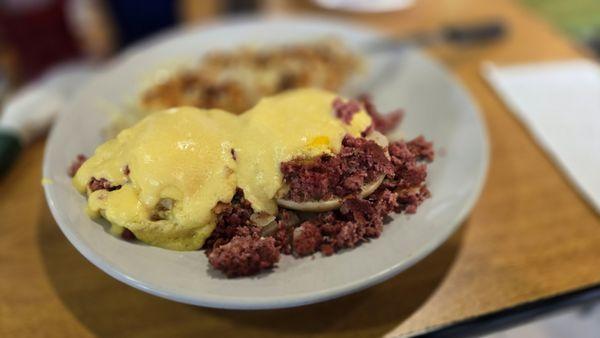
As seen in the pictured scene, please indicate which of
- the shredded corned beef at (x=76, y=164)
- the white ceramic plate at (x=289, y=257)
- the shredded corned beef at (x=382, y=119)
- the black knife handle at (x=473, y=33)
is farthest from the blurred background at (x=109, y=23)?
the shredded corned beef at (x=76, y=164)

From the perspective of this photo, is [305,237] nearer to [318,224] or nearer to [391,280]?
[318,224]

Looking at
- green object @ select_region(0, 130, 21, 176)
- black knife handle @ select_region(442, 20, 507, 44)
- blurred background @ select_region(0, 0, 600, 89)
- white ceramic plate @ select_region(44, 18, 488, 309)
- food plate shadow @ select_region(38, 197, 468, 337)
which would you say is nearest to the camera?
white ceramic plate @ select_region(44, 18, 488, 309)

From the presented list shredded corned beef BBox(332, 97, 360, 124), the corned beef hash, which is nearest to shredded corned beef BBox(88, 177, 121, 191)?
the corned beef hash

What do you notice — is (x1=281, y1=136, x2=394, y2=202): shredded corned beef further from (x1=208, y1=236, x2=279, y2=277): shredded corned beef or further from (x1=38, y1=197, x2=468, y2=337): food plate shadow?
(x1=38, y1=197, x2=468, y2=337): food plate shadow

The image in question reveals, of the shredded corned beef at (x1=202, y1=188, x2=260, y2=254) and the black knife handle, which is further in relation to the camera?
the black knife handle

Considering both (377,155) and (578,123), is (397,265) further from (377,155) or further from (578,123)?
(578,123)

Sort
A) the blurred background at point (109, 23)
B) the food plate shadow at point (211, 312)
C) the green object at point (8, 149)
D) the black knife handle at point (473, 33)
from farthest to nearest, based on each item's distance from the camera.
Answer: the blurred background at point (109, 23)
the black knife handle at point (473, 33)
the green object at point (8, 149)
the food plate shadow at point (211, 312)

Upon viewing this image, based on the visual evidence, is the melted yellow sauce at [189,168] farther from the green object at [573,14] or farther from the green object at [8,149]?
the green object at [573,14]

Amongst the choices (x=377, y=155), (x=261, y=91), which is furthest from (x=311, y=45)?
(x=377, y=155)
